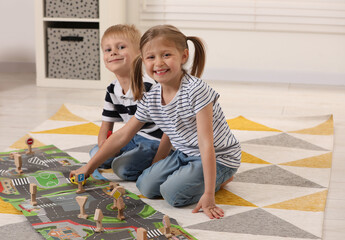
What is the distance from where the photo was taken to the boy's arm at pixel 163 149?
1.56 meters

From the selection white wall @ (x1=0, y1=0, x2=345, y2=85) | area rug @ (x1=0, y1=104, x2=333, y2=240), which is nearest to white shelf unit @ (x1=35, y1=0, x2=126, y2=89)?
white wall @ (x1=0, y1=0, x2=345, y2=85)

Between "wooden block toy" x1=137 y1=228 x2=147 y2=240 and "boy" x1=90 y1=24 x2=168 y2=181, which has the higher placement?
"boy" x1=90 y1=24 x2=168 y2=181

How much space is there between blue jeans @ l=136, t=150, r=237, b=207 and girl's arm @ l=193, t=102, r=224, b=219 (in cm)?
5

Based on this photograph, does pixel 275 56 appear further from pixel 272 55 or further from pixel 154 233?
pixel 154 233

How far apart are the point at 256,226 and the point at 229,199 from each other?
182 mm

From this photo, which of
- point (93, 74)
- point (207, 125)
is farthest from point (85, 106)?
point (207, 125)

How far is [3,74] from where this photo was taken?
3.20 meters

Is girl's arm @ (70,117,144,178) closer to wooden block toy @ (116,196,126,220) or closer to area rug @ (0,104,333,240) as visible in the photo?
area rug @ (0,104,333,240)

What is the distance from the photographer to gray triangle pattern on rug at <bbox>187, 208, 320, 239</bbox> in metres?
1.23

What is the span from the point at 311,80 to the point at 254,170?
1.54 metres

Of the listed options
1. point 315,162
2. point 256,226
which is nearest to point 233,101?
point 315,162

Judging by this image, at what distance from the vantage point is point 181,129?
1429 millimetres

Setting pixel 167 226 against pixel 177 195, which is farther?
pixel 177 195

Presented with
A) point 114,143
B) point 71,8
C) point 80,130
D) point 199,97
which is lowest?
point 80,130
